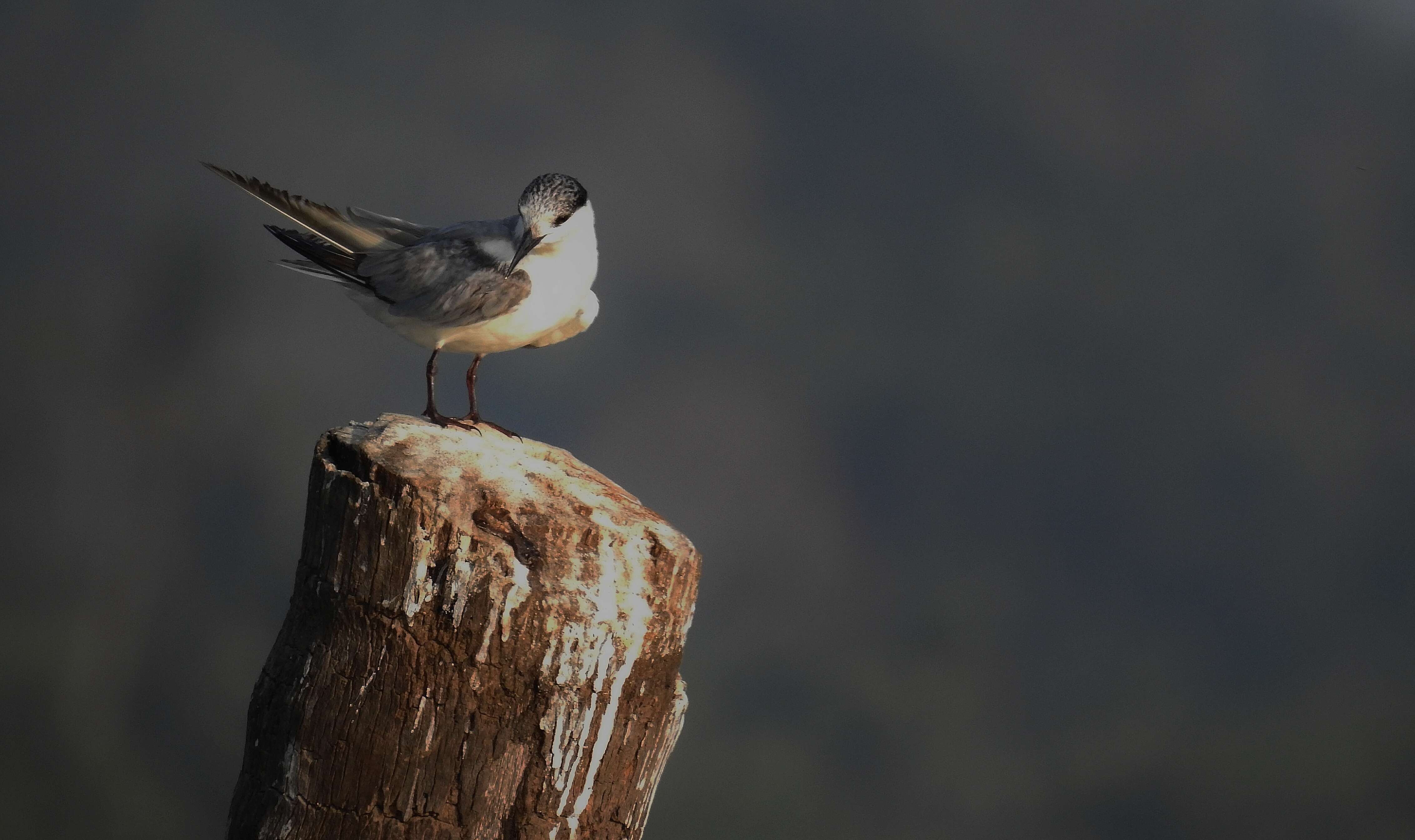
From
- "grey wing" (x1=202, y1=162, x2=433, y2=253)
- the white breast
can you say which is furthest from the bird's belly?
"grey wing" (x1=202, y1=162, x2=433, y2=253)

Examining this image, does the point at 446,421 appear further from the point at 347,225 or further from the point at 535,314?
the point at 347,225

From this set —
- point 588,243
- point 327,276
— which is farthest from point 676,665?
point 327,276

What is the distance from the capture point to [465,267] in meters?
2.60

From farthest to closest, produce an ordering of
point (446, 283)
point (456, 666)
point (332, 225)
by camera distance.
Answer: point (332, 225) → point (446, 283) → point (456, 666)

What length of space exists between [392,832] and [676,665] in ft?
1.84

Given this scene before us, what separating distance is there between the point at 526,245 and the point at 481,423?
1.47 ft

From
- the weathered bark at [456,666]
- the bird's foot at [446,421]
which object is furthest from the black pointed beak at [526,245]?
the weathered bark at [456,666]

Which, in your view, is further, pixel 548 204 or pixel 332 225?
pixel 332 225

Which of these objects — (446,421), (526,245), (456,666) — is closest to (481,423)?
(446,421)

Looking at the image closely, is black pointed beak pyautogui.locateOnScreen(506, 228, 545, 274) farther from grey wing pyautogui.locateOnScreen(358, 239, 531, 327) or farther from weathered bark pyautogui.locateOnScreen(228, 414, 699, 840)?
weathered bark pyautogui.locateOnScreen(228, 414, 699, 840)

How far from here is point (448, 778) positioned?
76.6 inches

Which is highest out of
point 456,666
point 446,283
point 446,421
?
point 446,283

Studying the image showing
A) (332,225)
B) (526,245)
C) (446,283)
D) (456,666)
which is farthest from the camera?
(332,225)

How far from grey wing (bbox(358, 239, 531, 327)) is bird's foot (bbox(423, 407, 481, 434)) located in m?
0.20
